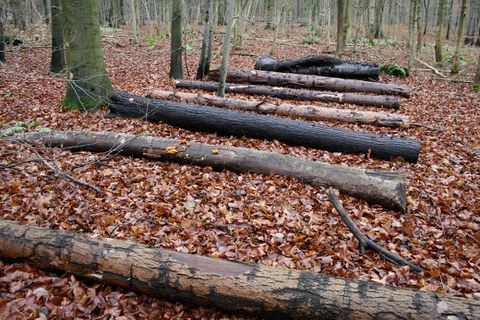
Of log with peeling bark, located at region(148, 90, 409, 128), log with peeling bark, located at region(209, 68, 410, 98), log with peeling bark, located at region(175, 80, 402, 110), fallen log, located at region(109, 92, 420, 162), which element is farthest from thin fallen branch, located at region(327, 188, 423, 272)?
log with peeling bark, located at region(209, 68, 410, 98)

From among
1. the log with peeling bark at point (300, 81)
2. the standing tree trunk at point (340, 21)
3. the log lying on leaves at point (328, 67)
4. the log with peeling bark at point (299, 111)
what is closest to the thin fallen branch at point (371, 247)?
the log with peeling bark at point (299, 111)

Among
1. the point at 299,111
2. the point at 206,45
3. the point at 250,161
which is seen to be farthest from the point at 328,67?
the point at 250,161

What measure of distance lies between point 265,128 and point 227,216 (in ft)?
10.00

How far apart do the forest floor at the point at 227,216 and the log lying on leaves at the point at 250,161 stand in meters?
0.16

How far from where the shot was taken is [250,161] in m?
5.82

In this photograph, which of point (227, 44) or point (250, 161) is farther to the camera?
point (227, 44)

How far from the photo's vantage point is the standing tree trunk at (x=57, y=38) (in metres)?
11.5

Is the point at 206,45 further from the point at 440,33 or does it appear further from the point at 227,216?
the point at 440,33

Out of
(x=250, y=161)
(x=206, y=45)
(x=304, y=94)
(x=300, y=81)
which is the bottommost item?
(x=250, y=161)

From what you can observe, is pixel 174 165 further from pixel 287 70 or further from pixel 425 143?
pixel 287 70

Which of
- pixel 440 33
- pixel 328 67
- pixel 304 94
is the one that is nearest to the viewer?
pixel 304 94

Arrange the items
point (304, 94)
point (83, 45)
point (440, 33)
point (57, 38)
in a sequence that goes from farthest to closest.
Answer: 1. point (440, 33)
2. point (57, 38)
3. point (304, 94)
4. point (83, 45)

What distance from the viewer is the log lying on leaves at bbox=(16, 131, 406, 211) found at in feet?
16.6

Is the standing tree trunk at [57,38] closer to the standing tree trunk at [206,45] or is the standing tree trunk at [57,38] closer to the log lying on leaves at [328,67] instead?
the standing tree trunk at [206,45]
